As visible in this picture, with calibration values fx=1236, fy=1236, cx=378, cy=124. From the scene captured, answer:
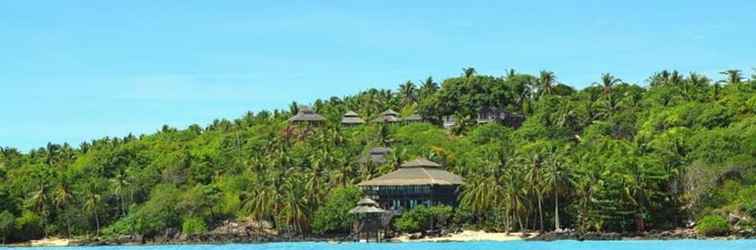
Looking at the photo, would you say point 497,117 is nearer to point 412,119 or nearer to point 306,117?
point 412,119

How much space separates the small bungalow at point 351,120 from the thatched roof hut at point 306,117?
18.1ft

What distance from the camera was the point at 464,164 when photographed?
3863 inches

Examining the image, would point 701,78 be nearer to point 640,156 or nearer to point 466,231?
point 640,156

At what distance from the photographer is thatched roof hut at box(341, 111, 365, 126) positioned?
125 m

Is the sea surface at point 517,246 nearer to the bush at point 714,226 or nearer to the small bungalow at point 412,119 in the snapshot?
the bush at point 714,226

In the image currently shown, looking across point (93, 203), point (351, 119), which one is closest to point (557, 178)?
point (93, 203)

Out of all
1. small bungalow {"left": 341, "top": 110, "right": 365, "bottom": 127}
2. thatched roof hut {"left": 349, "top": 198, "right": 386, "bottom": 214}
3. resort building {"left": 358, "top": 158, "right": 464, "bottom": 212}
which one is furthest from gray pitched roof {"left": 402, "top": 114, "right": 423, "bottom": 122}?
thatched roof hut {"left": 349, "top": 198, "right": 386, "bottom": 214}

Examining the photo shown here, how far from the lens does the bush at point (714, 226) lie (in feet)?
241

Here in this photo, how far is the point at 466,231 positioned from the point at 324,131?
30.4 m

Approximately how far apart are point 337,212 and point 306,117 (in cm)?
3260

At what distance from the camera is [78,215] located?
322 ft

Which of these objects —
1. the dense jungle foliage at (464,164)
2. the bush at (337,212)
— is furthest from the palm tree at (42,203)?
the bush at (337,212)

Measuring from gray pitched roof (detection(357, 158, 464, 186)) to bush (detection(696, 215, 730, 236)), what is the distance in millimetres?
20233

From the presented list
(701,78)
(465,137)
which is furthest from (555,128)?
(701,78)
